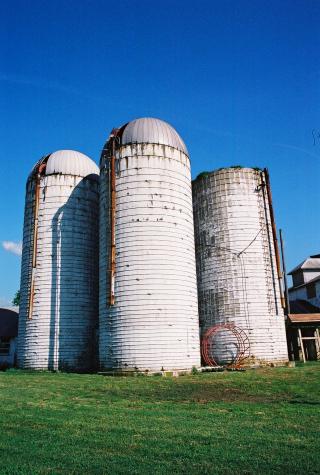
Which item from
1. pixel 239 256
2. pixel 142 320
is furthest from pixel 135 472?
pixel 239 256

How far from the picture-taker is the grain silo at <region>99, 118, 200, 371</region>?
23.5 m

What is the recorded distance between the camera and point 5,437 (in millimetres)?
8398

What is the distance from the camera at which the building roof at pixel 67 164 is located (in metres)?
31.7

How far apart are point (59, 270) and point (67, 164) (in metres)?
8.44

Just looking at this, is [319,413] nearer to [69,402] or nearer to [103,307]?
[69,402]

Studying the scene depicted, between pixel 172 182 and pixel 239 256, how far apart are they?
723 cm

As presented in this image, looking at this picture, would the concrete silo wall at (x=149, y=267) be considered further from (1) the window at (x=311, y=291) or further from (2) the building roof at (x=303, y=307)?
(1) the window at (x=311, y=291)

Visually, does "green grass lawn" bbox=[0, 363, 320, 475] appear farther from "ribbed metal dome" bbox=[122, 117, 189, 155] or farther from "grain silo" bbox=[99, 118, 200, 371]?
"ribbed metal dome" bbox=[122, 117, 189, 155]

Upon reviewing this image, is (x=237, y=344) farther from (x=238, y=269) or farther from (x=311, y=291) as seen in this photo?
(x=311, y=291)

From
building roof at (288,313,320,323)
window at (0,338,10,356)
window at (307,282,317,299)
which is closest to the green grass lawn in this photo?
building roof at (288,313,320,323)

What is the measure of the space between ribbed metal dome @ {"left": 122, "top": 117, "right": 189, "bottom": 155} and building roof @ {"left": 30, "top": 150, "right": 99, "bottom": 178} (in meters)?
6.28

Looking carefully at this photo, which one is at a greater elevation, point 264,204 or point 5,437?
point 264,204

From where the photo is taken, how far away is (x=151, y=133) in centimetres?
2714

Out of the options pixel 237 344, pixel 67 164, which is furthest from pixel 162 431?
pixel 67 164
